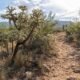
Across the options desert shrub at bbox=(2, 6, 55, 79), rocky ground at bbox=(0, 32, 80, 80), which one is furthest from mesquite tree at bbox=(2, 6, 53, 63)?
rocky ground at bbox=(0, 32, 80, 80)

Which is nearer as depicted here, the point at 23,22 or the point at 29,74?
the point at 29,74

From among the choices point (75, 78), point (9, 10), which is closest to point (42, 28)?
point (9, 10)

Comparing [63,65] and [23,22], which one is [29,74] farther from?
[23,22]

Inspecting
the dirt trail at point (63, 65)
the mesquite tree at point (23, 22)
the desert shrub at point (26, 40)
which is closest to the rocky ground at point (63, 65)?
the dirt trail at point (63, 65)

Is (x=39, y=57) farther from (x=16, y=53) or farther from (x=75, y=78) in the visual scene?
(x=75, y=78)

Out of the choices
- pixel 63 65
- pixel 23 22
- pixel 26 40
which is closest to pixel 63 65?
pixel 63 65


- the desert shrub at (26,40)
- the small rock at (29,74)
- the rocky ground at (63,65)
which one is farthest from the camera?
the desert shrub at (26,40)

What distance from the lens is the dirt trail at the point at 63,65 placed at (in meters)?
12.7

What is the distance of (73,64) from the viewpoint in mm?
14180

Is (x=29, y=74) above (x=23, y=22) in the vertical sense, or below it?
below

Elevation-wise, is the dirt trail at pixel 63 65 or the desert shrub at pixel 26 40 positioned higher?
the desert shrub at pixel 26 40

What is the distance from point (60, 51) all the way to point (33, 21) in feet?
9.65

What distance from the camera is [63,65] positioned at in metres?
14.1

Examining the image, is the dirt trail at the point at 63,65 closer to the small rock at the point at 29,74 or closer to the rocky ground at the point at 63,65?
the rocky ground at the point at 63,65
